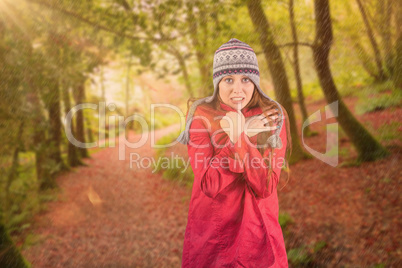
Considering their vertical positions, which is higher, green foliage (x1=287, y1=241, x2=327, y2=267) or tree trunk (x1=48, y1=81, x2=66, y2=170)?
tree trunk (x1=48, y1=81, x2=66, y2=170)

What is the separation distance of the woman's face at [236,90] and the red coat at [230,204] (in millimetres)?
115

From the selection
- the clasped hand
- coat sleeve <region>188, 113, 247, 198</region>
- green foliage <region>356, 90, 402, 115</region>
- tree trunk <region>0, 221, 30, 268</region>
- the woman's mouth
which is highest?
green foliage <region>356, 90, 402, 115</region>

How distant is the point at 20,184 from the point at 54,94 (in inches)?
98.3

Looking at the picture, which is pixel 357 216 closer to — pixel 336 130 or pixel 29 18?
pixel 336 130

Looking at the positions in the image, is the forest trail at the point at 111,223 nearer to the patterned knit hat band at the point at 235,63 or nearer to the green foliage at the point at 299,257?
the green foliage at the point at 299,257

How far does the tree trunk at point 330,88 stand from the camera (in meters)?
5.20

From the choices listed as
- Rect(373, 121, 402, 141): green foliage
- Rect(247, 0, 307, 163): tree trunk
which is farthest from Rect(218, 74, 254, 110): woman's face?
Rect(373, 121, 402, 141): green foliage

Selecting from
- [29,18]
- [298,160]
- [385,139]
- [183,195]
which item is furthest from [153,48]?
[385,139]

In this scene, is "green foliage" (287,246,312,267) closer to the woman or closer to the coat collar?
the woman

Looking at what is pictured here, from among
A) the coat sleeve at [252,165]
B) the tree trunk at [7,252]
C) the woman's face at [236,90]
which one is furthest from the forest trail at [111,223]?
the woman's face at [236,90]

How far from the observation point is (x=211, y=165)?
4.94ft

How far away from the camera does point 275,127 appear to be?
5.22ft

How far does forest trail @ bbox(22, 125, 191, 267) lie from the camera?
472cm

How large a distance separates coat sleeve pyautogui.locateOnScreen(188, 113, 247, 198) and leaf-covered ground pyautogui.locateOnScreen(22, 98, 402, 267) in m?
3.12
